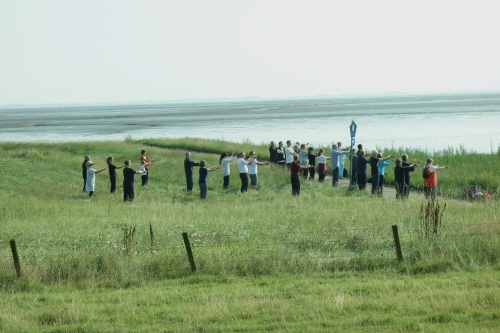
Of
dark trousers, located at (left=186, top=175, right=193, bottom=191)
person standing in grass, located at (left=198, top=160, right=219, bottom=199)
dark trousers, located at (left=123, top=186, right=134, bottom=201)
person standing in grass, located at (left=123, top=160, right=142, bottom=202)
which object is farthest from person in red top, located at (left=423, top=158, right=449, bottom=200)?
dark trousers, located at (left=123, top=186, right=134, bottom=201)

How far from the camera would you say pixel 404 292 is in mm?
10484

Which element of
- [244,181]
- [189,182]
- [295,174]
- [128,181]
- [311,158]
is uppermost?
[128,181]

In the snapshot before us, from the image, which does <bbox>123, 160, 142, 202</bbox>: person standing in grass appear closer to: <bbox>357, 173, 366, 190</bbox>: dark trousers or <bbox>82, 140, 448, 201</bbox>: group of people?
<bbox>82, 140, 448, 201</bbox>: group of people

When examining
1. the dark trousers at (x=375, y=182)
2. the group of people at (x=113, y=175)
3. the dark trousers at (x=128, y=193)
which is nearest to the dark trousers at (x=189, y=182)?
the group of people at (x=113, y=175)

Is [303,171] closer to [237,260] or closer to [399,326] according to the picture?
[237,260]

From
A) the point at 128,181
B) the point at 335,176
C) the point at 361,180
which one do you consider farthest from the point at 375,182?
A: the point at 128,181

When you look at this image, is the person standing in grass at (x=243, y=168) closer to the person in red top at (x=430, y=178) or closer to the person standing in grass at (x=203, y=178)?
the person standing in grass at (x=203, y=178)

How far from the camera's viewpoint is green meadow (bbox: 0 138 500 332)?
9602 millimetres

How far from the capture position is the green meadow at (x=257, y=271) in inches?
378

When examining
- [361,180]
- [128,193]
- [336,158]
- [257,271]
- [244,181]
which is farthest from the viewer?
[336,158]

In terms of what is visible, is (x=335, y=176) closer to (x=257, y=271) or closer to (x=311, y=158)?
(x=311, y=158)

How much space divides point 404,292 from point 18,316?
567cm

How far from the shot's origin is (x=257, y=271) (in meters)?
12.3

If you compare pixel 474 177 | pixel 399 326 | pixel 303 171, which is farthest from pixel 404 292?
pixel 303 171
